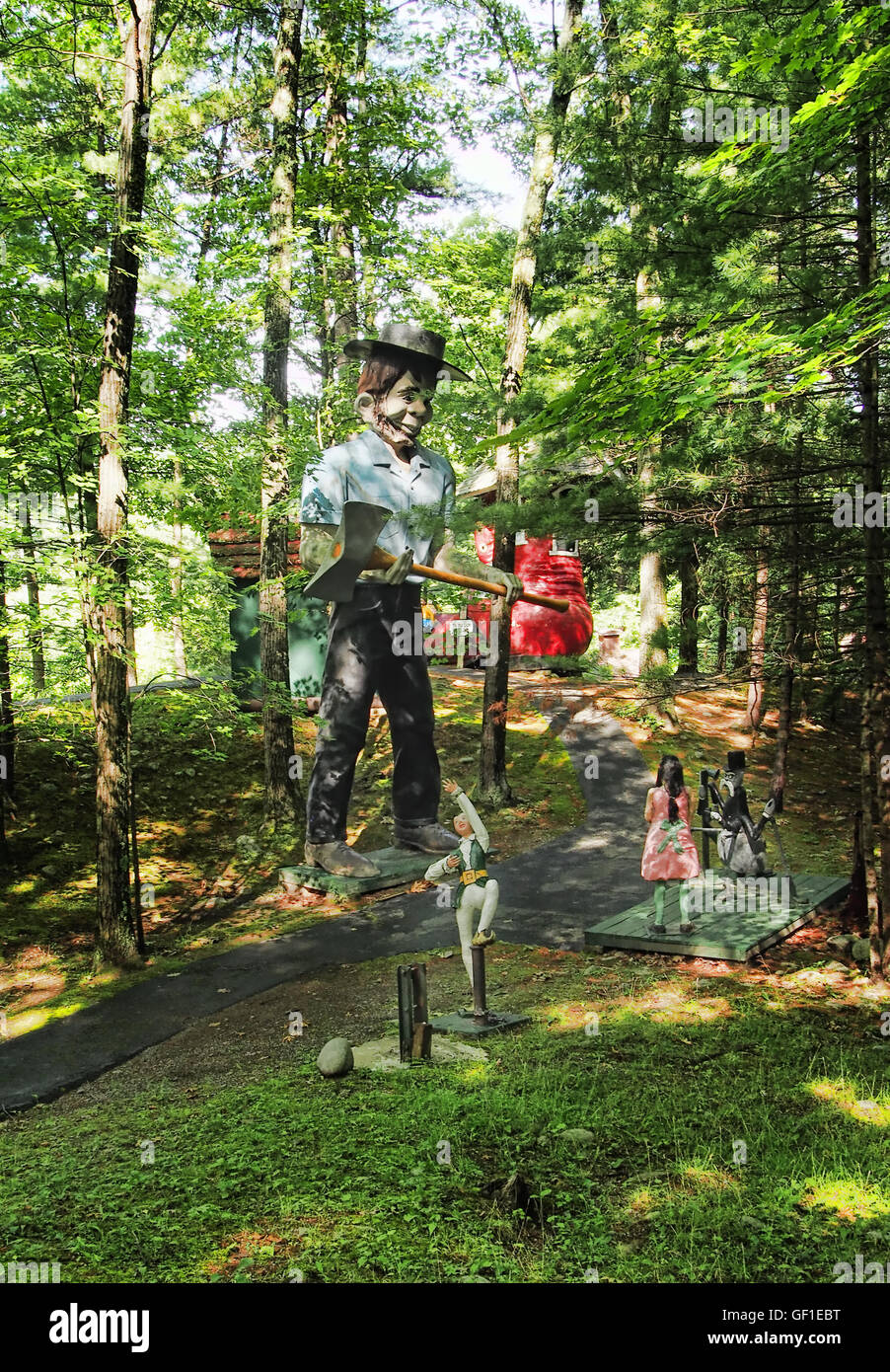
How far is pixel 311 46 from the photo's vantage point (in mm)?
15859

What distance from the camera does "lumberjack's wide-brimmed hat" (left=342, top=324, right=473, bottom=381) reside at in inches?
406

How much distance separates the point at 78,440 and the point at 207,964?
5949 mm

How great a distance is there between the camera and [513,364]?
1432cm

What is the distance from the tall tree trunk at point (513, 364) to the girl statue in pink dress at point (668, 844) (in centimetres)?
485

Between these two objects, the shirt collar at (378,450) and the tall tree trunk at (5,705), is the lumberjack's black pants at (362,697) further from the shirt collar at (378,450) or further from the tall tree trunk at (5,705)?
the tall tree trunk at (5,705)

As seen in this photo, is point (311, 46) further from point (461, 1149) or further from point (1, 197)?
point (461, 1149)

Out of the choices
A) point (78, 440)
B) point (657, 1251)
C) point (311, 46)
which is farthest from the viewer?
point (311, 46)

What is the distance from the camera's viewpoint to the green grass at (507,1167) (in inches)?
167

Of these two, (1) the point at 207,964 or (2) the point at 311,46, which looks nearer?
(1) the point at 207,964

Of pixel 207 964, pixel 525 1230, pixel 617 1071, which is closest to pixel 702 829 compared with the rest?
pixel 617 1071

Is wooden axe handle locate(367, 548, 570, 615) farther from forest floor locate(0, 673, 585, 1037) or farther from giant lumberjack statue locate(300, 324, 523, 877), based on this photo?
forest floor locate(0, 673, 585, 1037)

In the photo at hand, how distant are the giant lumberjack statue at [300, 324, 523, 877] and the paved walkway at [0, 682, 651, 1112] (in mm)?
889

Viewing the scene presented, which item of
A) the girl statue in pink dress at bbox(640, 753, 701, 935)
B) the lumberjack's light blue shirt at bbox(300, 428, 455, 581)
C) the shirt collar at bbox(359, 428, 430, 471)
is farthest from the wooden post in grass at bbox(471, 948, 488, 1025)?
the shirt collar at bbox(359, 428, 430, 471)

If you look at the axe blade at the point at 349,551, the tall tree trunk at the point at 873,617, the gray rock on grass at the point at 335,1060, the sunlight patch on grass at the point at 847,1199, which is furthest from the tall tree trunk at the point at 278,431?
the sunlight patch on grass at the point at 847,1199
